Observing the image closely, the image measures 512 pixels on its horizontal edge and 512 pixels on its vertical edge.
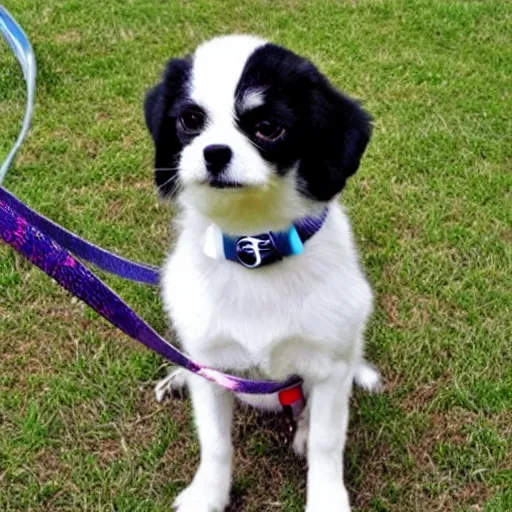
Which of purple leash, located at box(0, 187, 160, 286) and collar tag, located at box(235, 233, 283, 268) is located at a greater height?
collar tag, located at box(235, 233, 283, 268)

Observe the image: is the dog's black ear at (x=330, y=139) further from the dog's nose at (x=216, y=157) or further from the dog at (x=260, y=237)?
the dog's nose at (x=216, y=157)

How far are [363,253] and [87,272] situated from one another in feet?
5.89

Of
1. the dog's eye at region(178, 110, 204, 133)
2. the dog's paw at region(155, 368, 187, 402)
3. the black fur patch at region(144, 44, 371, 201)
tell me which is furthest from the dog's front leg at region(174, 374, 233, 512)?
the dog's eye at region(178, 110, 204, 133)

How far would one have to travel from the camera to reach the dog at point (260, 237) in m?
1.76

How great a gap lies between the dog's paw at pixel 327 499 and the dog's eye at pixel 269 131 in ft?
3.22

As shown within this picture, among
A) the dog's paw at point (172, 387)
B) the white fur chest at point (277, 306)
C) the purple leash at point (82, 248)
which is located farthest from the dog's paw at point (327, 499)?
the purple leash at point (82, 248)

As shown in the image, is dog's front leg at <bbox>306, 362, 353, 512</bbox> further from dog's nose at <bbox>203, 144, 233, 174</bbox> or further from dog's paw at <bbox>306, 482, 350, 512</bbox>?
dog's nose at <bbox>203, 144, 233, 174</bbox>

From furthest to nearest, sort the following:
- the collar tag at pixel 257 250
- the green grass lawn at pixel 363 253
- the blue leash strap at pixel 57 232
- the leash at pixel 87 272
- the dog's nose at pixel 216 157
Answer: the green grass lawn at pixel 363 253 → the blue leash strap at pixel 57 232 → the collar tag at pixel 257 250 → the dog's nose at pixel 216 157 → the leash at pixel 87 272

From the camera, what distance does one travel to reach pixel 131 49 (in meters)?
4.86

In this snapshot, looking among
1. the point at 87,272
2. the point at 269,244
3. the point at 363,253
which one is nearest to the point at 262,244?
the point at 269,244

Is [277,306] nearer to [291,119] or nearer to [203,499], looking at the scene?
[291,119]

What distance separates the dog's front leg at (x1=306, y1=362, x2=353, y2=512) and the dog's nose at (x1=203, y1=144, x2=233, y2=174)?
0.66 meters

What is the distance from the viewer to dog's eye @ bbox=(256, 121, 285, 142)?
1763 mm

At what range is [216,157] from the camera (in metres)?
1.70
